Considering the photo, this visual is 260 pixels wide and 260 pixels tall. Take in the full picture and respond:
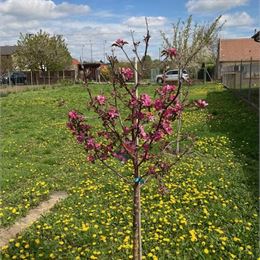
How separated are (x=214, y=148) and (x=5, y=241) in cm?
517

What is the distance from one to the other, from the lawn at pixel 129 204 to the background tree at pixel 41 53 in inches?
1837

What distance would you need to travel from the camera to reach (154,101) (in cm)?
305

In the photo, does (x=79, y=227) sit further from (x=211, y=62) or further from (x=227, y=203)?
(x=211, y=62)

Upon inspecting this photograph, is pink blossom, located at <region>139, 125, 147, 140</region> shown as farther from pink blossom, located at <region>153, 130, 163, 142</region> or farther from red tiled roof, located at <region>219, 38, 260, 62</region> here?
red tiled roof, located at <region>219, 38, 260, 62</region>

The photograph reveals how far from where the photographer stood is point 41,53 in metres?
54.4

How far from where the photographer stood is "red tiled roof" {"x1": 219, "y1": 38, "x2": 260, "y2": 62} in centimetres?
5606

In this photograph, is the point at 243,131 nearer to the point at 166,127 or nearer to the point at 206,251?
the point at 206,251

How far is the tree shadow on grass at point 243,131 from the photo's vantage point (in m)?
7.03

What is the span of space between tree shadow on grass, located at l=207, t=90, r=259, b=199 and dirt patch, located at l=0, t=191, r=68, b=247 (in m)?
3.04

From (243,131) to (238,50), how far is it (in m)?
50.6

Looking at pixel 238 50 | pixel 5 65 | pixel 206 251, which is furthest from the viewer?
pixel 5 65

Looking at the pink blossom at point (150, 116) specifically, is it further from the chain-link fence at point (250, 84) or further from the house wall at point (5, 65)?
the house wall at point (5, 65)

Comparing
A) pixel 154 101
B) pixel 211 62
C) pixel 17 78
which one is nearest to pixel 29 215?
pixel 154 101

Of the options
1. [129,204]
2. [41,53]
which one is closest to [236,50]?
[41,53]
